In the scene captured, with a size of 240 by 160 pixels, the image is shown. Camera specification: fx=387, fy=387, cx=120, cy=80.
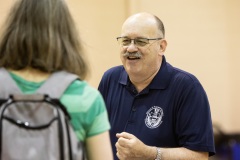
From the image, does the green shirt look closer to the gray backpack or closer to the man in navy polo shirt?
the gray backpack

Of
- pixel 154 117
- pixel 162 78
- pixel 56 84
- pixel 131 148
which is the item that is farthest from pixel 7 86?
pixel 162 78

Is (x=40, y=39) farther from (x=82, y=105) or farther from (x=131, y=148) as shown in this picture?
(x=131, y=148)

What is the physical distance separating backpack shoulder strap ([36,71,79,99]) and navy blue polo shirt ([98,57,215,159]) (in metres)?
0.95

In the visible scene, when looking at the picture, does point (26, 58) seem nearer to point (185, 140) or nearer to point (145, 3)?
point (185, 140)

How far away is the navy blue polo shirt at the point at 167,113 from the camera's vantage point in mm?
1985

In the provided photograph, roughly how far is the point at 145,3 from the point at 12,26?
2.78 m

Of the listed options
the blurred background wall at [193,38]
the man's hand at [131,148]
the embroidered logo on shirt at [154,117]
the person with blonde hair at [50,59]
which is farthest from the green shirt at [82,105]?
the blurred background wall at [193,38]

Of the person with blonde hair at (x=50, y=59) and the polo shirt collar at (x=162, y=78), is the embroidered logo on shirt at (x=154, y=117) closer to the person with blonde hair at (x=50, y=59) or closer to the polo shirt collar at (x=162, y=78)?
the polo shirt collar at (x=162, y=78)

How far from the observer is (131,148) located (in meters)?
1.83

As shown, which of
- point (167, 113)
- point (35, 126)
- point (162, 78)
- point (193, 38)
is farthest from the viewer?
point (193, 38)

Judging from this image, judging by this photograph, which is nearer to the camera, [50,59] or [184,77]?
[50,59]

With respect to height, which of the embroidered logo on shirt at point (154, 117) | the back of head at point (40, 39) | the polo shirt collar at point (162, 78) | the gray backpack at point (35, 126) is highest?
the back of head at point (40, 39)

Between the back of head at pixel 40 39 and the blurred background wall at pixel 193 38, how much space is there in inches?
98.0

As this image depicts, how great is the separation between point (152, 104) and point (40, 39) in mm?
1040
